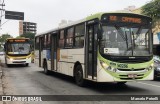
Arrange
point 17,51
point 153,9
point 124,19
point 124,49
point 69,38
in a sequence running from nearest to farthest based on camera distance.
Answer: point 124,49 < point 124,19 < point 69,38 < point 17,51 < point 153,9

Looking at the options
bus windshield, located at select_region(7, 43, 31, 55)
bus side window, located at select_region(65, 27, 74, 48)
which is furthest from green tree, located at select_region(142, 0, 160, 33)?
bus side window, located at select_region(65, 27, 74, 48)

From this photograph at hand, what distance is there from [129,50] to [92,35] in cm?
169

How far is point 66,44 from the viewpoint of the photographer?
54.7 feet

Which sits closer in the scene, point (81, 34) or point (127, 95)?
point (127, 95)

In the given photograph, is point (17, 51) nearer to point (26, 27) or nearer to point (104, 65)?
point (104, 65)

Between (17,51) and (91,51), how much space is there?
19.0 metres

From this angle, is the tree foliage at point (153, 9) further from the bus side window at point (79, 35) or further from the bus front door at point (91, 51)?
the bus front door at point (91, 51)

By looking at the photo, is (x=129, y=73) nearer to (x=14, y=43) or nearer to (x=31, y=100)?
(x=31, y=100)

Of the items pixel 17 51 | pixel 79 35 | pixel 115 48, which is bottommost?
pixel 17 51

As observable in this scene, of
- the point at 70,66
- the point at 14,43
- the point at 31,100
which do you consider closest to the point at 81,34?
the point at 70,66

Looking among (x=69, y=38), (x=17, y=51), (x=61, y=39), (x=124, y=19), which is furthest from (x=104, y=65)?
(x=17, y=51)

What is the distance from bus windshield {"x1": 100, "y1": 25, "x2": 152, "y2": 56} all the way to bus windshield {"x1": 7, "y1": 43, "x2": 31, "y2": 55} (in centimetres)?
1980

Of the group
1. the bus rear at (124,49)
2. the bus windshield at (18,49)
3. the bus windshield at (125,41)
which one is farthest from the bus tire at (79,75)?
the bus windshield at (18,49)

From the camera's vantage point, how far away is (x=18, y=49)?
31266 millimetres
